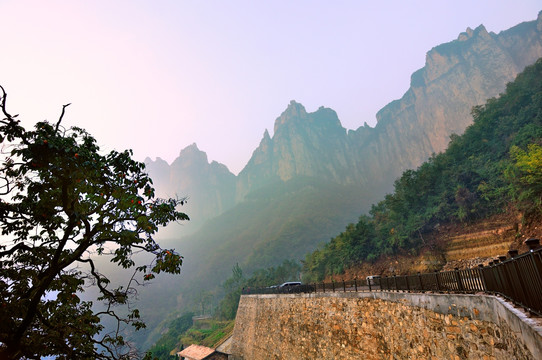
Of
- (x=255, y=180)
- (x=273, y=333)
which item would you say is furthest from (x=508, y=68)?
(x=255, y=180)

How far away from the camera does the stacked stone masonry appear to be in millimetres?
5531

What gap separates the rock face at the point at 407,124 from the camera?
90375 mm

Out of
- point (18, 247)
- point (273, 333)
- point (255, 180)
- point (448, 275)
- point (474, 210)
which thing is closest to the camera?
point (18, 247)

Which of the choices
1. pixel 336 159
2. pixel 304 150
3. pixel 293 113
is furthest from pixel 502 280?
pixel 293 113

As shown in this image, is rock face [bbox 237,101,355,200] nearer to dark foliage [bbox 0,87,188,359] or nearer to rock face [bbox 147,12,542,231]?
rock face [bbox 147,12,542,231]

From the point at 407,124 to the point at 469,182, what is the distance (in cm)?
10853

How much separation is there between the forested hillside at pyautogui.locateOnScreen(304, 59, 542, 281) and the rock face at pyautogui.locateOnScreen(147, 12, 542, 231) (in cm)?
5030

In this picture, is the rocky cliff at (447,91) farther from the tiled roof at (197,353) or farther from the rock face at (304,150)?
the tiled roof at (197,353)

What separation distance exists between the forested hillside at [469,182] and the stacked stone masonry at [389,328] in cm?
1850

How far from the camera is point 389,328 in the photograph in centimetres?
1038

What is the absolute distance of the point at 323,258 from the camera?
43.8 m

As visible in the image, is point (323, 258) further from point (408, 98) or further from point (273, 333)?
point (408, 98)

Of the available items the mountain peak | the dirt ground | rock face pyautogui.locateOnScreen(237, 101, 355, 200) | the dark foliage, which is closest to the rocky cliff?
rock face pyautogui.locateOnScreen(237, 101, 355, 200)

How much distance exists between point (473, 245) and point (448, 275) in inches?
856
